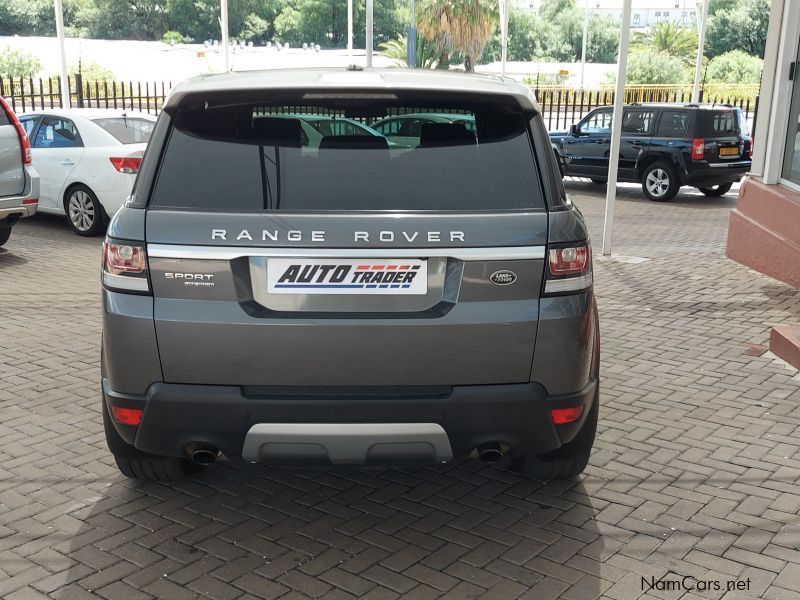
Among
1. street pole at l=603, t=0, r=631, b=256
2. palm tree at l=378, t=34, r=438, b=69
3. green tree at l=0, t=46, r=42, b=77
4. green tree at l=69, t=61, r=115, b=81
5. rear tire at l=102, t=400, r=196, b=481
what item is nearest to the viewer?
rear tire at l=102, t=400, r=196, b=481

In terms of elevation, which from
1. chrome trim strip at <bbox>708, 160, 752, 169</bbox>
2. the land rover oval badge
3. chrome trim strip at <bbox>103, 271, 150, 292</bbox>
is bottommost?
chrome trim strip at <bbox>708, 160, 752, 169</bbox>

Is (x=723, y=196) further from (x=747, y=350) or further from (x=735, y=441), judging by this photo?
(x=735, y=441)

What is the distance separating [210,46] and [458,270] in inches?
3465

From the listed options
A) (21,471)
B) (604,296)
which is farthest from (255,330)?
(604,296)

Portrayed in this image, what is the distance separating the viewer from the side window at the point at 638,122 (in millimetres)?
16672

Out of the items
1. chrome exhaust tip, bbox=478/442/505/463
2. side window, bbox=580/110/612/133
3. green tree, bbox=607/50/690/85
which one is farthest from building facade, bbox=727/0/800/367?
green tree, bbox=607/50/690/85

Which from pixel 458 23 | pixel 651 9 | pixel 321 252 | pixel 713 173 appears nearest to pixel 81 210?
pixel 321 252

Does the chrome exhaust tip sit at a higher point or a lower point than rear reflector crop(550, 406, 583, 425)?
lower

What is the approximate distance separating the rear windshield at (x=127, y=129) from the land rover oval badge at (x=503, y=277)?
8994mm

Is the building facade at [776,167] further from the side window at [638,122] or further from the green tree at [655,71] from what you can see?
the green tree at [655,71]

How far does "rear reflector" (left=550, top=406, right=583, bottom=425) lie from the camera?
11.0 feet

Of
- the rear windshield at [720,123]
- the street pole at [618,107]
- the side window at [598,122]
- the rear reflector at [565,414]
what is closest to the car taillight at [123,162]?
the street pole at [618,107]

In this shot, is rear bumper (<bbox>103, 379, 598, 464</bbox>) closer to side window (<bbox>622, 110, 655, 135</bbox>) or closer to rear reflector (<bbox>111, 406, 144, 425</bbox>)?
rear reflector (<bbox>111, 406, 144, 425</bbox>)

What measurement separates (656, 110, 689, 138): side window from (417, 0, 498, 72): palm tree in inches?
1139
